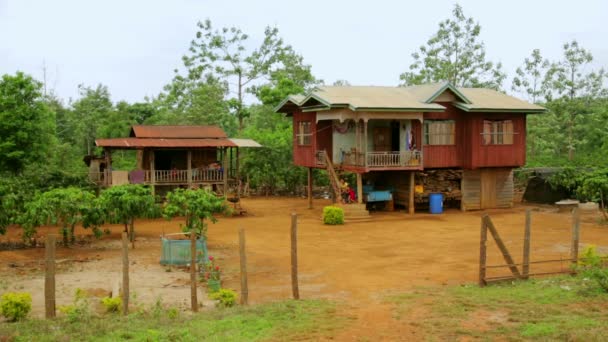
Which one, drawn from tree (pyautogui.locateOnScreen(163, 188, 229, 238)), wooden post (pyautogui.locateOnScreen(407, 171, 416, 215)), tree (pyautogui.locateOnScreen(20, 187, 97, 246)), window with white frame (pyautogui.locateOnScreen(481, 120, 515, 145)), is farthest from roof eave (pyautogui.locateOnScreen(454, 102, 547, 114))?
tree (pyautogui.locateOnScreen(20, 187, 97, 246))

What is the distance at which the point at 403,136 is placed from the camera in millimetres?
29047

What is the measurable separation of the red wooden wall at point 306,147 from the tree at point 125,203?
10.8 metres

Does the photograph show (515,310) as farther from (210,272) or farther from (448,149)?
(448,149)

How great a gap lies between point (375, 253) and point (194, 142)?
43.2ft

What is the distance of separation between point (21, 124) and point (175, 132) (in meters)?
7.16

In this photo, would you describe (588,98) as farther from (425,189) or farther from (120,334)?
(120,334)

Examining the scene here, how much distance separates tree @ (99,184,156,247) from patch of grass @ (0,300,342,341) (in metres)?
9.27

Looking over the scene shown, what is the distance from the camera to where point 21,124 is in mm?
26859

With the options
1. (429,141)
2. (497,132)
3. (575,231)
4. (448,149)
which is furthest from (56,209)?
(497,132)

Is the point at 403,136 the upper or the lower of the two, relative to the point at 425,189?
upper

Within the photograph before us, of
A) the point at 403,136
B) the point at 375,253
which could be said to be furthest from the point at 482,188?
the point at 375,253

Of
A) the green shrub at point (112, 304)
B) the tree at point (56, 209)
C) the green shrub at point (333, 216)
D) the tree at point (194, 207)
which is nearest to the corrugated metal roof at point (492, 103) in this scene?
the green shrub at point (333, 216)

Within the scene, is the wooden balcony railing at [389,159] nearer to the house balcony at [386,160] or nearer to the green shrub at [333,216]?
the house balcony at [386,160]

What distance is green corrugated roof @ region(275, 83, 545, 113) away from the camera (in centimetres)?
2720
